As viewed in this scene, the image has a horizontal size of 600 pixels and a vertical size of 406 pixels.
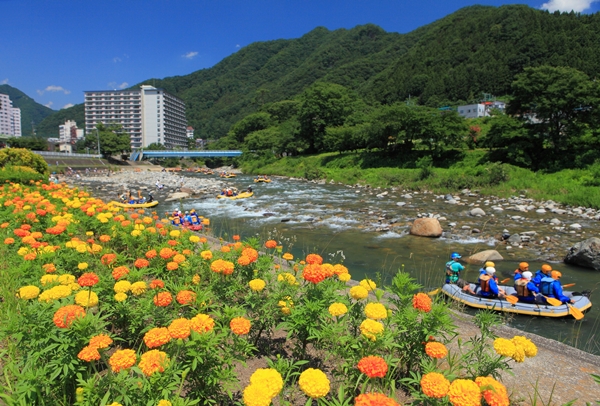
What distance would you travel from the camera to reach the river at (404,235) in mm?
9117

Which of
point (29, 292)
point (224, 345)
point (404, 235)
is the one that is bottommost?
point (404, 235)

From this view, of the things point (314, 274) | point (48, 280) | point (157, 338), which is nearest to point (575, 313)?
point (314, 274)

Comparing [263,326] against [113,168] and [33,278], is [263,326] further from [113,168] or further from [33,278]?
[113,168]

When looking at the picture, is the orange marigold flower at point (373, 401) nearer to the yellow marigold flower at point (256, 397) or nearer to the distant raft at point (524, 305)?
the yellow marigold flower at point (256, 397)

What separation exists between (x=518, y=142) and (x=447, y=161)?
23.0ft

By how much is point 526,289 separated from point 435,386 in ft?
22.4

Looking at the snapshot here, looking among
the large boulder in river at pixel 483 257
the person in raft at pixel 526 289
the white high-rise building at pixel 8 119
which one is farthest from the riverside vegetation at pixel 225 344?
the white high-rise building at pixel 8 119

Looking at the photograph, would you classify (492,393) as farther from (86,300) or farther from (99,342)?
(86,300)

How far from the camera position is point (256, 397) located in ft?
6.10

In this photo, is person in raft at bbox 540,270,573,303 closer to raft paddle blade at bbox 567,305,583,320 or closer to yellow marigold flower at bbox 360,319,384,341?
raft paddle blade at bbox 567,305,583,320

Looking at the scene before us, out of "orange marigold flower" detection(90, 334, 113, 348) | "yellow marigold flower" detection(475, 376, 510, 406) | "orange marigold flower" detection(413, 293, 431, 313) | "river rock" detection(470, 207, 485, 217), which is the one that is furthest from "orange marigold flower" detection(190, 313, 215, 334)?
"river rock" detection(470, 207, 485, 217)

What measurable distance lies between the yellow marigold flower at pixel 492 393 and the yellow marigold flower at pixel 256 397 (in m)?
1.28

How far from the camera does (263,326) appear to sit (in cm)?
334

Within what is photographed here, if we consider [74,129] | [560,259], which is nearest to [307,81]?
[74,129]
